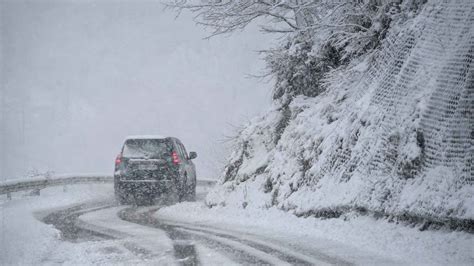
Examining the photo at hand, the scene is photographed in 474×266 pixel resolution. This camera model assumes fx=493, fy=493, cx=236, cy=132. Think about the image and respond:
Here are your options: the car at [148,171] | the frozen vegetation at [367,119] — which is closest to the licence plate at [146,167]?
the car at [148,171]

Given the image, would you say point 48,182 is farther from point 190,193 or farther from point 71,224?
point 71,224

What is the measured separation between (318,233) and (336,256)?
73.8 inches

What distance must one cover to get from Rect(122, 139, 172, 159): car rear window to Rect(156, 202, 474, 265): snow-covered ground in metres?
3.60

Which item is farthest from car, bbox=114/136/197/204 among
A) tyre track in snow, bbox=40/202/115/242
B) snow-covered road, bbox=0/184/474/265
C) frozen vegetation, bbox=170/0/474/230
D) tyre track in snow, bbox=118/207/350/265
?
tyre track in snow, bbox=118/207/350/265

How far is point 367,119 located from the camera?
29.6 feet

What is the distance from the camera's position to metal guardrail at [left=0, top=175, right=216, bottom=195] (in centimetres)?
1457

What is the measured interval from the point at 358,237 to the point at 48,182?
13.0 m

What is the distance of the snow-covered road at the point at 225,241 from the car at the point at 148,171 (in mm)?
2588

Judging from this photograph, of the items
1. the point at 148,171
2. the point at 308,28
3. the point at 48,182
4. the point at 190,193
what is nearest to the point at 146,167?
the point at 148,171

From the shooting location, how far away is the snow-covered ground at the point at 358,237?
5.95 m

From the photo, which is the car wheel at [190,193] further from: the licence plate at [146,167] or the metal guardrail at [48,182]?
the metal guardrail at [48,182]

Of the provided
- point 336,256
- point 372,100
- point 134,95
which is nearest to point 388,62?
point 372,100

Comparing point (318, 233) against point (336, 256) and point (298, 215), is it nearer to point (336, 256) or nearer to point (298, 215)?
point (298, 215)

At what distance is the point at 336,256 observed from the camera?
644 centimetres
